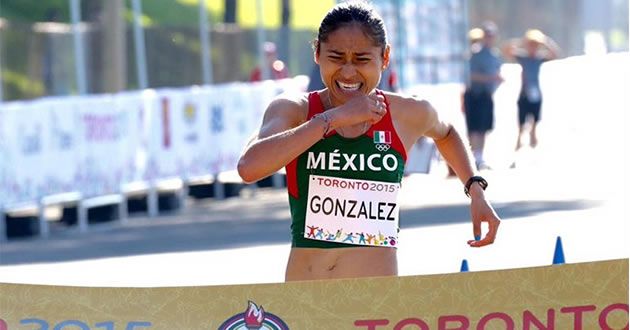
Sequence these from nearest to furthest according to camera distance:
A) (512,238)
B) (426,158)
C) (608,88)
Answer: (426,158), (512,238), (608,88)

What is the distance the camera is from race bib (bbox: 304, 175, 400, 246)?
550 centimetres

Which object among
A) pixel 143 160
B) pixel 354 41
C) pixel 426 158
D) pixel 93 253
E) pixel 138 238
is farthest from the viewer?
pixel 143 160

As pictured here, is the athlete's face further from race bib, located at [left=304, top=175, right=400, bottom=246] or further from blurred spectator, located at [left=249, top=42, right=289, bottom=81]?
blurred spectator, located at [left=249, top=42, right=289, bottom=81]

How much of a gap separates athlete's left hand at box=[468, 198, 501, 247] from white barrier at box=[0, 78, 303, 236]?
33.6 feet

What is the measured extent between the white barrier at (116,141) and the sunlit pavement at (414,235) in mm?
454

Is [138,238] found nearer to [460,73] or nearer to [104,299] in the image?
[460,73]

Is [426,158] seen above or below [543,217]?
above

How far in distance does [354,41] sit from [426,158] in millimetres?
7317

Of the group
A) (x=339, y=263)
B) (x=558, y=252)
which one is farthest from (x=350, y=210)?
(x=558, y=252)

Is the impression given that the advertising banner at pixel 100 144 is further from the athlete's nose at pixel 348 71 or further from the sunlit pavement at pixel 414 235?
the athlete's nose at pixel 348 71

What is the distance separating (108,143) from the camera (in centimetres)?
1744

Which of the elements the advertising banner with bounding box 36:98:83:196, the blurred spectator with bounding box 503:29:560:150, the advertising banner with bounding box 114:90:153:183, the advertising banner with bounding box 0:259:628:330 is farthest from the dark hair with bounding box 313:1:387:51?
the blurred spectator with bounding box 503:29:560:150

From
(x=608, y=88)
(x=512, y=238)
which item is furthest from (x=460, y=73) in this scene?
(x=608, y=88)

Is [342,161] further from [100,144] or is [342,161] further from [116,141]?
[116,141]
